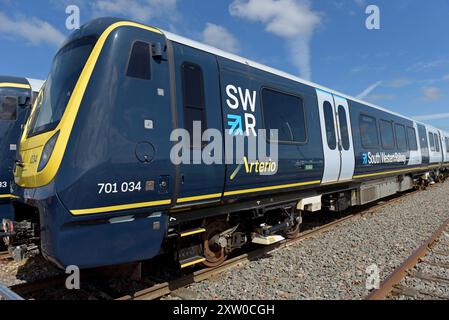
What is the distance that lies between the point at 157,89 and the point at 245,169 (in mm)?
1691

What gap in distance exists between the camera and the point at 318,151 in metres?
6.55

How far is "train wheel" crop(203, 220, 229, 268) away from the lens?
4.90 meters

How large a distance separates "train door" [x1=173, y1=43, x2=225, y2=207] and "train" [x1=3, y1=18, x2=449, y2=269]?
2 cm

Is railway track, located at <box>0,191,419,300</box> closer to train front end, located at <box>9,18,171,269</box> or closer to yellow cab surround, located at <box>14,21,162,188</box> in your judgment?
train front end, located at <box>9,18,171,269</box>

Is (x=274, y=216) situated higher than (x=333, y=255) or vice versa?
(x=274, y=216)

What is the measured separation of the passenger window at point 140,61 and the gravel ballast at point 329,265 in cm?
268

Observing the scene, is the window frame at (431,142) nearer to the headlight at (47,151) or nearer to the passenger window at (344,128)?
A: the passenger window at (344,128)

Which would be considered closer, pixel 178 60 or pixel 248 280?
pixel 178 60

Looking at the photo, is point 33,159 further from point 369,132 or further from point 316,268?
point 369,132

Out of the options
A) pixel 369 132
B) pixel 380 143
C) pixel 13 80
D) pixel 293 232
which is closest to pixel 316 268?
pixel 293 232

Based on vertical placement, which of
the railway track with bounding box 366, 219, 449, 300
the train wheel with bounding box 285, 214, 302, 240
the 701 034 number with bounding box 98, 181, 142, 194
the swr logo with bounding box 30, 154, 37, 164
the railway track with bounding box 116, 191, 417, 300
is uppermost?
the swr logo with bounding box 30, 154, 37, 164

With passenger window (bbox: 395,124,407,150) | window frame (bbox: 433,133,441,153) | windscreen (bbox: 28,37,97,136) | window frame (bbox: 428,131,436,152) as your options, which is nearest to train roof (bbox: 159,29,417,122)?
windscreen (bbox: 28,37,97,136)

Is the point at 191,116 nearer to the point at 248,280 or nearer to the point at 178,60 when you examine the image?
the point at 178,60
